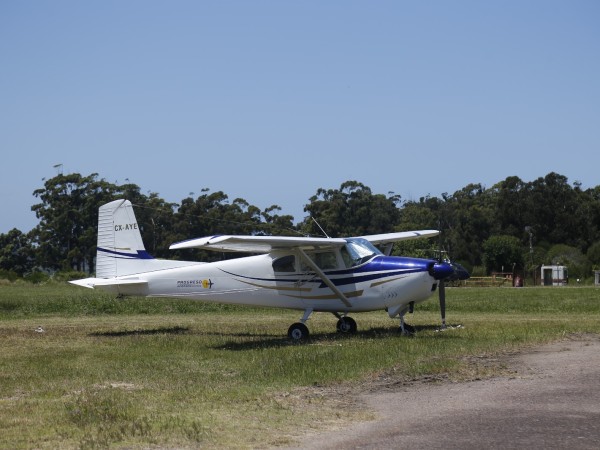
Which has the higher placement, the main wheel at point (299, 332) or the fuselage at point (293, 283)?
the fuselage at point (293, 283)

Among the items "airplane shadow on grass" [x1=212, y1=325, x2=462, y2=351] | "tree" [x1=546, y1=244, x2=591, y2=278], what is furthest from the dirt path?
"tree" [x1=546, y1=244, x2=591, y2=278]

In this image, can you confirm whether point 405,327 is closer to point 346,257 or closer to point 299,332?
point 346,257

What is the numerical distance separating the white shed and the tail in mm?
59290

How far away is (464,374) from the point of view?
42.2 ft

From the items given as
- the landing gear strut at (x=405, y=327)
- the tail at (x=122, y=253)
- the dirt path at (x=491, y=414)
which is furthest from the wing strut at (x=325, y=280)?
the dirt path at (x=491, y=414)

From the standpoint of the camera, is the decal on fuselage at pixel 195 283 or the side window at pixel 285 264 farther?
the decal on fuselage at pixel 195 283

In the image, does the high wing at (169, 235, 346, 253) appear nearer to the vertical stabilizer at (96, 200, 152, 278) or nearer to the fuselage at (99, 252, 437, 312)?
the fuselage at (99, 252, 437, 312)

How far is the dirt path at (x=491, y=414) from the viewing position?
8719 mm

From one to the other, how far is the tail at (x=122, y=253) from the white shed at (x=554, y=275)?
195 ft

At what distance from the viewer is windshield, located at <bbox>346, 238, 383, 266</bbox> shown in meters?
20.0

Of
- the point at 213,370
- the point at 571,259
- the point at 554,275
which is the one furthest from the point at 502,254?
the point at 213,370

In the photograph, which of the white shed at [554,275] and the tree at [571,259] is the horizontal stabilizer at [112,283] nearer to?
the white shed at [554,275]

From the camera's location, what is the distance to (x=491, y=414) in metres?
10.0

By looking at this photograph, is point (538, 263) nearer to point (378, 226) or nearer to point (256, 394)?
point (378, 226)
